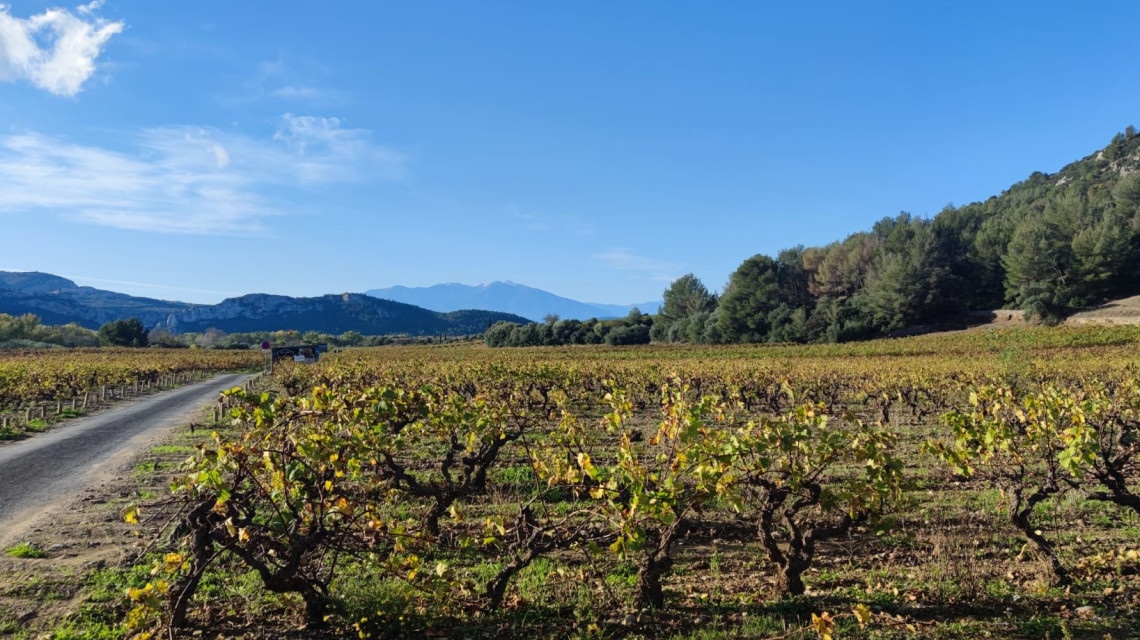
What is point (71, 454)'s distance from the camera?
14.6 meters

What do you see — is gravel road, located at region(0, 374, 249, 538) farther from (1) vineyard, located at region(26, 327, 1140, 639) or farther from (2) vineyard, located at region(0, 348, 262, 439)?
(1) vineyard, located at region(26, 327, 1140, 639)

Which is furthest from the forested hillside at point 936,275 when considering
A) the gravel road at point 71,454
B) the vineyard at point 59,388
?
the gravel road at point 71,454

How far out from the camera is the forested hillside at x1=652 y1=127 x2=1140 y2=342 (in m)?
67.8

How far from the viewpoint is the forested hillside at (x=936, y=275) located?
222ft

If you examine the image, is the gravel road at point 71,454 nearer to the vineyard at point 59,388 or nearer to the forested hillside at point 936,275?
the vineyard at point 59,388

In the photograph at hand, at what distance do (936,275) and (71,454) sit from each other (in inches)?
3376

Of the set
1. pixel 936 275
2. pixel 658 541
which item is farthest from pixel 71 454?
pixel 936 275

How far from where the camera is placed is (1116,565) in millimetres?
6703

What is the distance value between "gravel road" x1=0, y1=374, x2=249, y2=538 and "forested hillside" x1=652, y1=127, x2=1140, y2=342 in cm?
6839

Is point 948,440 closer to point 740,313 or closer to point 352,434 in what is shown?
point 352,434

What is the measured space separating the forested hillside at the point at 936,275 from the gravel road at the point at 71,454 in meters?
68.4

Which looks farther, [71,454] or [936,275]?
[936,275]

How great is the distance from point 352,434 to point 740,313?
8032 centimetres

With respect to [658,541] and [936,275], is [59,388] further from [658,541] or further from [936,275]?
[936,275]
